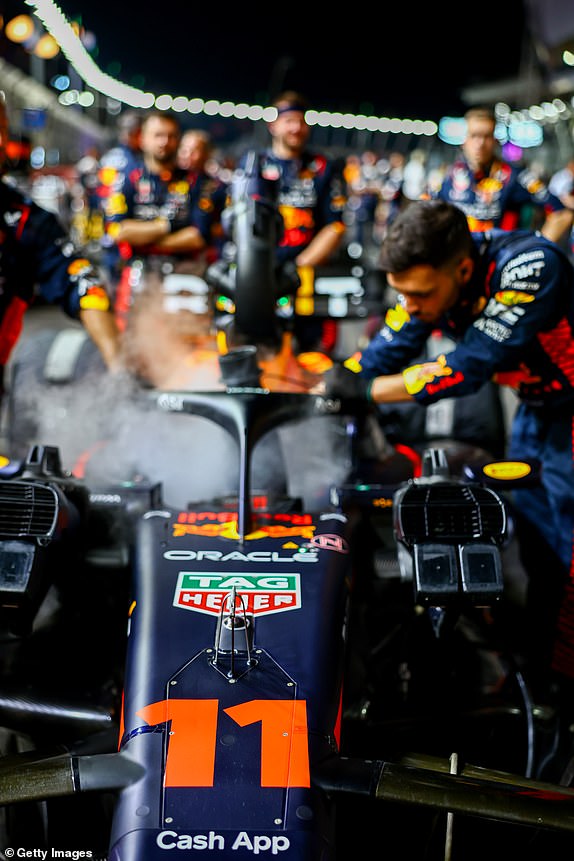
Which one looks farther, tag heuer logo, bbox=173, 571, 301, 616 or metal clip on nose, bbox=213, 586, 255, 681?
tag heuer logo, bbox=173, 571, 301, 616

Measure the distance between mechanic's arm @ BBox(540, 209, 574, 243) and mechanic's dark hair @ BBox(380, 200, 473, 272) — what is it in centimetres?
452

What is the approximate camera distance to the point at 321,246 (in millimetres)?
5469

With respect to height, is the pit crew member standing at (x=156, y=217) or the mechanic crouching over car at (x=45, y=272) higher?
the pit crew member standing at (x=156, y=217)

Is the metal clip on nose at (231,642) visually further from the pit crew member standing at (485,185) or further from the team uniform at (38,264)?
the pit crew member standing at (485,185)

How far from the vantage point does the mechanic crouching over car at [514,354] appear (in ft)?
8.43

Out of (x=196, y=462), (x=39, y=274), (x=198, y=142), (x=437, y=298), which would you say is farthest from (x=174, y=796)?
(x=198, y=142)

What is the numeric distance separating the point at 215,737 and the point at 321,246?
426cm

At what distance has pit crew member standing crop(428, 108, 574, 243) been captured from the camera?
20.1 feet

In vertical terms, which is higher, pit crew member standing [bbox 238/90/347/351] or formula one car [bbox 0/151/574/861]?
pit crew member standing [bbox 238/90/347/351]

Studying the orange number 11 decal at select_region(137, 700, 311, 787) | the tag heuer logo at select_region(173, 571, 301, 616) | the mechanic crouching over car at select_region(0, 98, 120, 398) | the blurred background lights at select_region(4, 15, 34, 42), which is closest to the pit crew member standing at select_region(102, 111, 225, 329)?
the mechanic crouching over car at select_region(0, 98, 120, 398)

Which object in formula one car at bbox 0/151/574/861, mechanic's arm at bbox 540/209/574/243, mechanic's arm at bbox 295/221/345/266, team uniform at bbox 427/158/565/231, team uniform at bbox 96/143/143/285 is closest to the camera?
formula one car at bbox 0/151/574/861

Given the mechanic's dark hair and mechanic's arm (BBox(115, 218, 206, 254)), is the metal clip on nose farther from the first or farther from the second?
mechanic's arm (BBox(115, 218, 206, 254))

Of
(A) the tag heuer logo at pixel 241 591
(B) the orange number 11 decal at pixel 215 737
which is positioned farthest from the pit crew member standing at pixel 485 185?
(B) the orange number 11 decal at pixel 215 737

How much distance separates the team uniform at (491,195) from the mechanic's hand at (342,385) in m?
3.96
